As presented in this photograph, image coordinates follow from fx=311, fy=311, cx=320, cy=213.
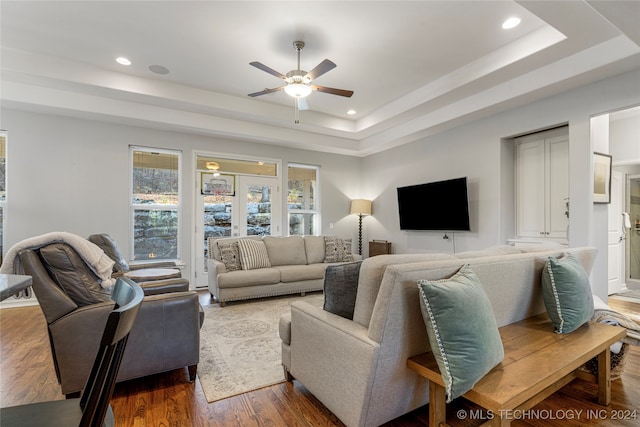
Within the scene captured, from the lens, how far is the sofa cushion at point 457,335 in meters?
1.29

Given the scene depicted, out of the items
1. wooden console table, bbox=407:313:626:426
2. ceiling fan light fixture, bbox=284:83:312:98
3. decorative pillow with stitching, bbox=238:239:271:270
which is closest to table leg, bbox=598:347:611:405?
wooden console table, bbox=407:313:626:426

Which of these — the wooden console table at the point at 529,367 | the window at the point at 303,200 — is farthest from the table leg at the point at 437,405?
the window at the point at 303,200

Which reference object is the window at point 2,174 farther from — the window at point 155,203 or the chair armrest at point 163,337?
the chair armrest at point 163,337

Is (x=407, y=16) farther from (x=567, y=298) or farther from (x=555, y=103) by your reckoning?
(x=567, y=298)

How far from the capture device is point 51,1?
267cm

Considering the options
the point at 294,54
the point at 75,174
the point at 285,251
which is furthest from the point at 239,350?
the point at 75,174

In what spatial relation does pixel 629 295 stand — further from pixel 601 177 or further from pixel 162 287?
pixel 162 287

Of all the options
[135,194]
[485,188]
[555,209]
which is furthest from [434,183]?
[135,194]

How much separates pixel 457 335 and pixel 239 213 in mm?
4949

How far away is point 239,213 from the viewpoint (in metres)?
5.79

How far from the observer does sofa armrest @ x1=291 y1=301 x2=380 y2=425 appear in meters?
1.47

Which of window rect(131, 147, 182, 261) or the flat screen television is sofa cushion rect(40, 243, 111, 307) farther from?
the flat screen television

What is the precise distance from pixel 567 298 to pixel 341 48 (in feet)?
10.1

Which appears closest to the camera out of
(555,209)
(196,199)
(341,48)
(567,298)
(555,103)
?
(567,298)
